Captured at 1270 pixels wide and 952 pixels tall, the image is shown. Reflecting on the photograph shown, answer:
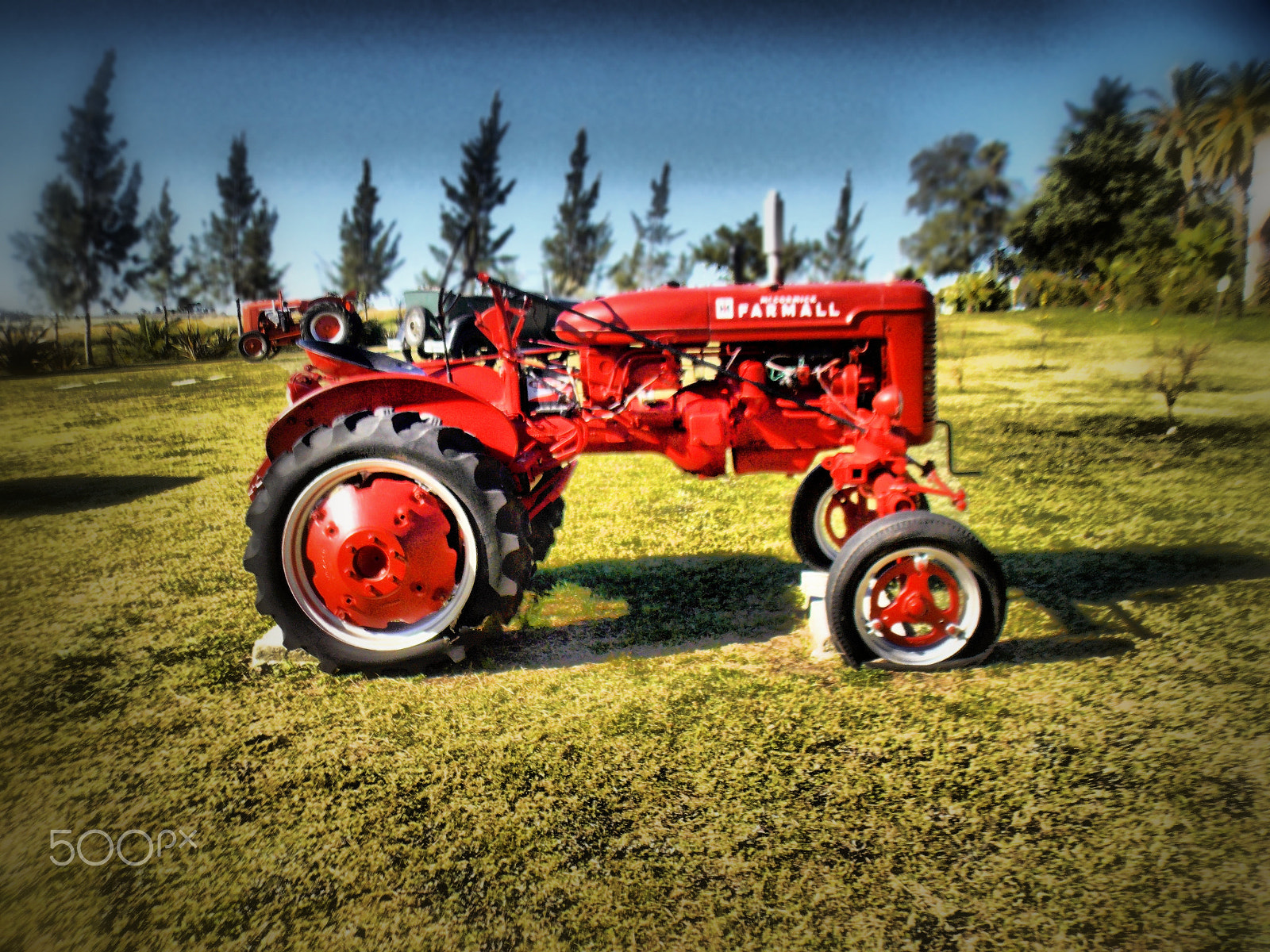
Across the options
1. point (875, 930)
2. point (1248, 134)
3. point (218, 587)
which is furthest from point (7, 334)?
point (1248, 134)

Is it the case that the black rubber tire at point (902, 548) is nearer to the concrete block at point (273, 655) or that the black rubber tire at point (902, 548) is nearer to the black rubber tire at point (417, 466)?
the black rubber tire at point (417, 466)

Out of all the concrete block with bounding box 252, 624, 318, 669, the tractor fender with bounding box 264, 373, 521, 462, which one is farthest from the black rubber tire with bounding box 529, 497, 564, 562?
the concrete block with bounding box 252, 624, 318, 669

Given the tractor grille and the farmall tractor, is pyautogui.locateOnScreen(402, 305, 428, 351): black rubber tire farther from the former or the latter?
the tractor grille

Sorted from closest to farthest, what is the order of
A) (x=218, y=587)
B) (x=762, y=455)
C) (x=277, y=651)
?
(x=277, y=651), (x=762, y=455), (x=218, y=587)

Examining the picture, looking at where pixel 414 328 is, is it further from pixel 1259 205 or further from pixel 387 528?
pixel 1259 205

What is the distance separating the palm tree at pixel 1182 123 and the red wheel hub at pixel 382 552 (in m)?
3.65

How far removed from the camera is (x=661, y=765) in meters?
2.13

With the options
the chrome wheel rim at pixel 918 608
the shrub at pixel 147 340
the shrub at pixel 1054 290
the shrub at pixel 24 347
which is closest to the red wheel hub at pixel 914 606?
the chrome wheel rim at pixel 918 608

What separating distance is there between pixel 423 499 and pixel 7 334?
12.4 ft

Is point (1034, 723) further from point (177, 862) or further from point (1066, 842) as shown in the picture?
point (177, 862)

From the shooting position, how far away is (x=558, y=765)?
2.15m

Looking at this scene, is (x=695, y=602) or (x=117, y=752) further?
(x=695, y=602)

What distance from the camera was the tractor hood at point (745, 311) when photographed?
2.98m

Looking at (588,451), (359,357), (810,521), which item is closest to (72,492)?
(359,357)
